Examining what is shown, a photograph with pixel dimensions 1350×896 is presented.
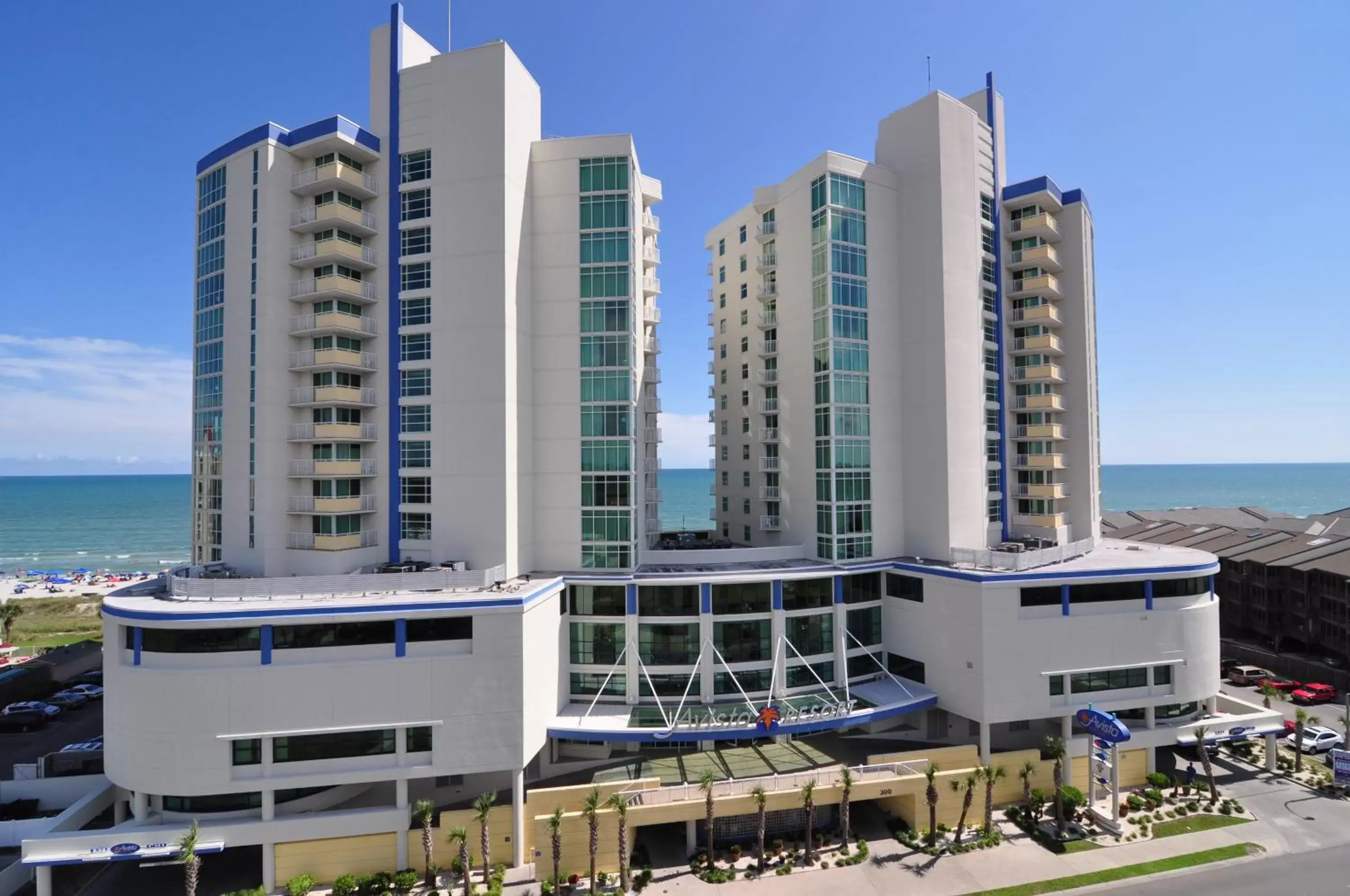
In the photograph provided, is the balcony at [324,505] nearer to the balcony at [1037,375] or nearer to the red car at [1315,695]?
the balcony at [1037,375]

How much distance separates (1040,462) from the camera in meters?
47.5

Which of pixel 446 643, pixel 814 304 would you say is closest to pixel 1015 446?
pixel 814 304

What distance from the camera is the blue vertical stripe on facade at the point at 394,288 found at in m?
38.1

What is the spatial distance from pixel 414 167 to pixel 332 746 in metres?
32.2

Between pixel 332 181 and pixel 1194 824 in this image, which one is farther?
pixel 332 181

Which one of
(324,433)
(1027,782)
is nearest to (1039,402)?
(1027,782)

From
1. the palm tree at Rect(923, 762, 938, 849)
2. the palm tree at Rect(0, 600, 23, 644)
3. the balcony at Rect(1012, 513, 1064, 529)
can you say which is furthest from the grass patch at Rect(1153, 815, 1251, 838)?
the palm tree at Rect(0, 600, 23, 644)

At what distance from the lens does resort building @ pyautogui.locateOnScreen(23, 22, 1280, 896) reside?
29750 mm

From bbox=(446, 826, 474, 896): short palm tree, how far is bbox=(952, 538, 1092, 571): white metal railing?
3180cm

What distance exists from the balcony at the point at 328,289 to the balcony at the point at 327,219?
111 inches

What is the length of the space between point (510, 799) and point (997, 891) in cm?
2411

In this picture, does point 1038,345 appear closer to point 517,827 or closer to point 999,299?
point 999,299

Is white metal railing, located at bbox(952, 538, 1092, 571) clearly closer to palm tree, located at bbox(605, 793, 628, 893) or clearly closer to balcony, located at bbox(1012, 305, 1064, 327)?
balcony, located at bbox(1012, 305, 1064, 327)

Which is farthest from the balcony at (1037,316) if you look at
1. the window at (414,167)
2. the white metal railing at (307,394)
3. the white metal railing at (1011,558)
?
the white metal railing at (307,394)
